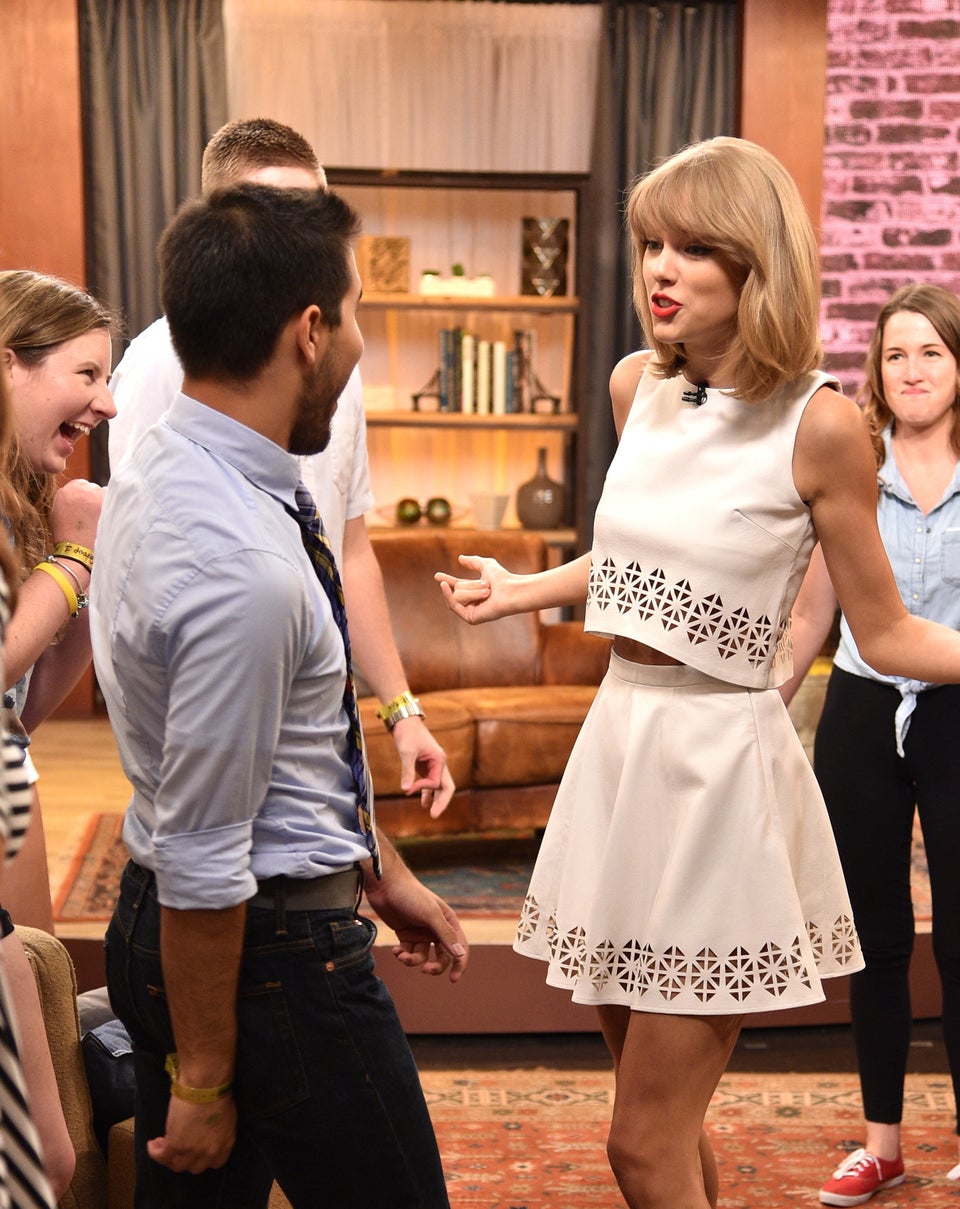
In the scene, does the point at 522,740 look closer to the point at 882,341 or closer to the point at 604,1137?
the point at 604,1137

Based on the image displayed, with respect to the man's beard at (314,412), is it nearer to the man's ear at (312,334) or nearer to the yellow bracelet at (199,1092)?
the man's ear at (312,334)

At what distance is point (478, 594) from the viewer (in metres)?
2.01

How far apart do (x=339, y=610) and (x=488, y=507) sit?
598cm

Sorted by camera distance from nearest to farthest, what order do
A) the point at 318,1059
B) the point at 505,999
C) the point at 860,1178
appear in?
the point at 318,1059
the point at 860,1178
the point at 505,999

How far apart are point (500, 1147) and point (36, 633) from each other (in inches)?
63.3

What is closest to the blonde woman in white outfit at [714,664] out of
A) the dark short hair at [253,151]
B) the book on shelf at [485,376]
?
the dark short hair at [253,151]

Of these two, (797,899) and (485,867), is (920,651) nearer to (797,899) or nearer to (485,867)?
(797,899)

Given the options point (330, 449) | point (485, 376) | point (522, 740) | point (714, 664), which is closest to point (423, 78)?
point (485, 376)

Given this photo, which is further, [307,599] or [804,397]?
[804,397]

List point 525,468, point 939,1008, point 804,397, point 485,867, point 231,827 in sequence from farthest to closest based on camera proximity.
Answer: point 525,468 → point 485,867 → point 939,1008 → point 804,397 → point 231,827

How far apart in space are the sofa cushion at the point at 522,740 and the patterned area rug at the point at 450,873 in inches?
12.2

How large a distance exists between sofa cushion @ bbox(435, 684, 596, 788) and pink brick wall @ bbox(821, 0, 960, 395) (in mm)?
2770

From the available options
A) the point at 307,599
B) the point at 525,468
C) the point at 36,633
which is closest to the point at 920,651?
the point at 307,599

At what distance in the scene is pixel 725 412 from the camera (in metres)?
1.78
